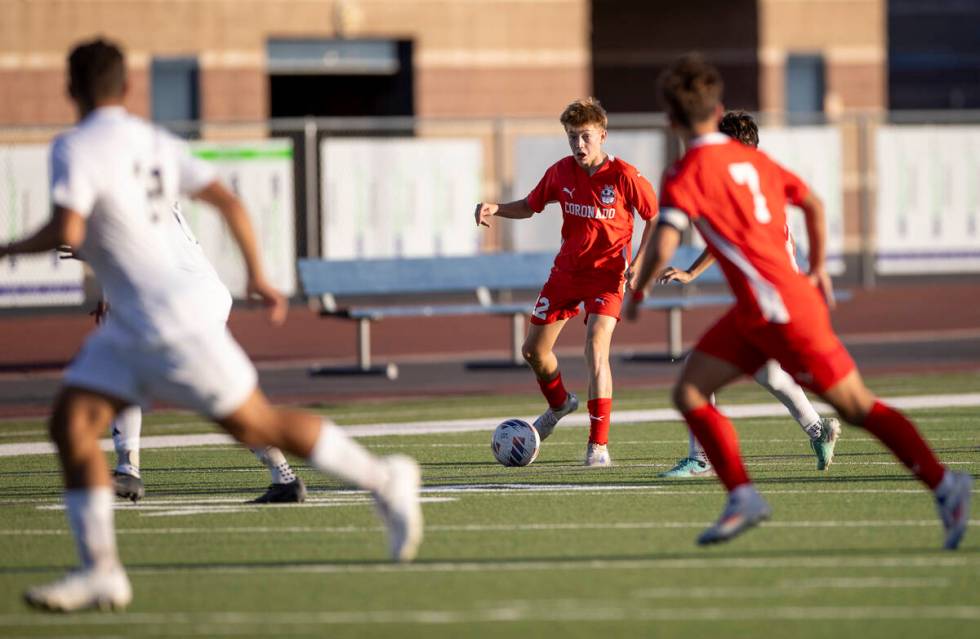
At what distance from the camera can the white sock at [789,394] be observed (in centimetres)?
1056

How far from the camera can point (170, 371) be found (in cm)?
681

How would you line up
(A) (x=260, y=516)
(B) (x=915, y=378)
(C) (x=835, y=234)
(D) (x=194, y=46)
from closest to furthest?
(A) (x=260, y=516) < (B) (x=915, y=378) < (C) (x=835, y=234) < (D) (x=194, y=46)

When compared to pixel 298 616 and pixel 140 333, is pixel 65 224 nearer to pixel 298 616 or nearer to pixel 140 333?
pixel 140 333

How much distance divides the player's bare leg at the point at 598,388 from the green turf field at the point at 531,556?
6.3 inches

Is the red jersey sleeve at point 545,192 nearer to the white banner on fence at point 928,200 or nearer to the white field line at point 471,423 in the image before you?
the white field line at point 471,423

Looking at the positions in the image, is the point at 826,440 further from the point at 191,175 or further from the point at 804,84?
the point at 804,84

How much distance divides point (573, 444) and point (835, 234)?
44.8 ft

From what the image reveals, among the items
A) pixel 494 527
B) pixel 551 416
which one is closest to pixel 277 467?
pixel 494 527

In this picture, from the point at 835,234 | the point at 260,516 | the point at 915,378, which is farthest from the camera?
the point at 835,234

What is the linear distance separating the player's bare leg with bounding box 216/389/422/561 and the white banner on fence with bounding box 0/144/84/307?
15533 mm

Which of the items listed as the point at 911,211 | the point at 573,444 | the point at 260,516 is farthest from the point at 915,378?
the point at 260,516

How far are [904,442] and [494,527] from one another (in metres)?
2.07

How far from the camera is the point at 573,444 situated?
42.7 ft

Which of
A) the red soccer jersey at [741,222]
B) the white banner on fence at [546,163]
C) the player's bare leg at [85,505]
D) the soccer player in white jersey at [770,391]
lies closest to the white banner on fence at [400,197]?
the white banner on fence at [546,163]
